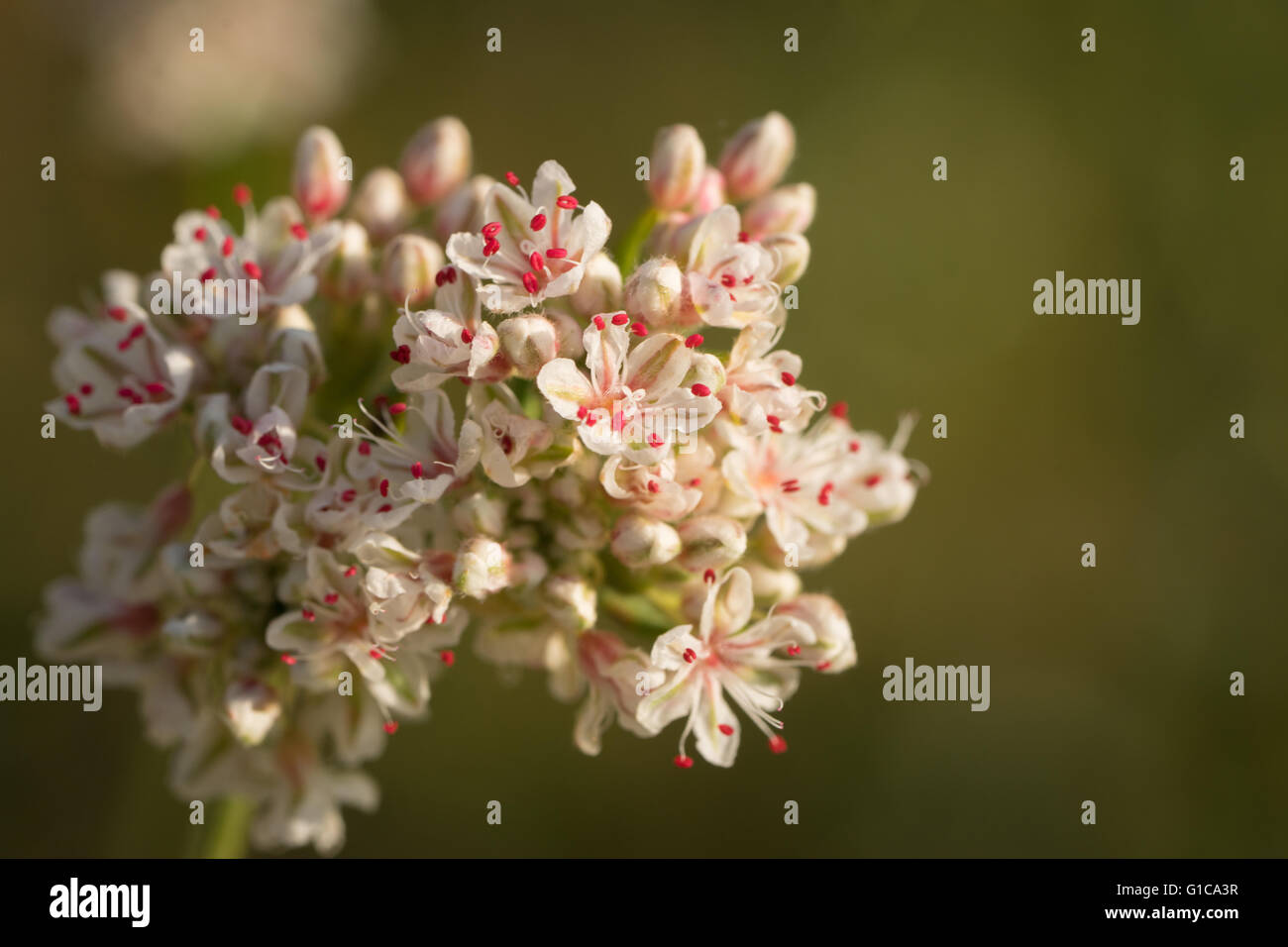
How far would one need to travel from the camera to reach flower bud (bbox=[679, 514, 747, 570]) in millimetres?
3330

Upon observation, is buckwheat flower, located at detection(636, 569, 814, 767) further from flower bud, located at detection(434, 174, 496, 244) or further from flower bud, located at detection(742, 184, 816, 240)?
flower bud, located at detection(434, 174, 496, 244)

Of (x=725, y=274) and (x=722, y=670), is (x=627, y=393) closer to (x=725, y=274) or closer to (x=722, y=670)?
(x=725, y=274)

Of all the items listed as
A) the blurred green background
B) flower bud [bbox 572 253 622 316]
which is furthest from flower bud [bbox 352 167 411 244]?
the blurred green background

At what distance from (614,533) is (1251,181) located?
554 cm

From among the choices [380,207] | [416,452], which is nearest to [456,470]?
[416,452]

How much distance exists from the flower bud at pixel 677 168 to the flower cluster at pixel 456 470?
1 cm

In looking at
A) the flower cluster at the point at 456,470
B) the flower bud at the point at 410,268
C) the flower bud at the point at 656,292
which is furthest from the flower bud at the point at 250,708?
the flower bud at the point at 656,292

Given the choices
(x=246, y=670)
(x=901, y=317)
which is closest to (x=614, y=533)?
(x=246, y=670)

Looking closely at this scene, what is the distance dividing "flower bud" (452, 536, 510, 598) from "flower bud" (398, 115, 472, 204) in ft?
5.47

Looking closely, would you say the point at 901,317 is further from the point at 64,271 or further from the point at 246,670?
the point at 64,271

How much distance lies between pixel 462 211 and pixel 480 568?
1472 millimetres

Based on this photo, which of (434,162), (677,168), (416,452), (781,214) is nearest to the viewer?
(416,452)

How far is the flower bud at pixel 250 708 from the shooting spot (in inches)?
143

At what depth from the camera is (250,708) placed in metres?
3.65
